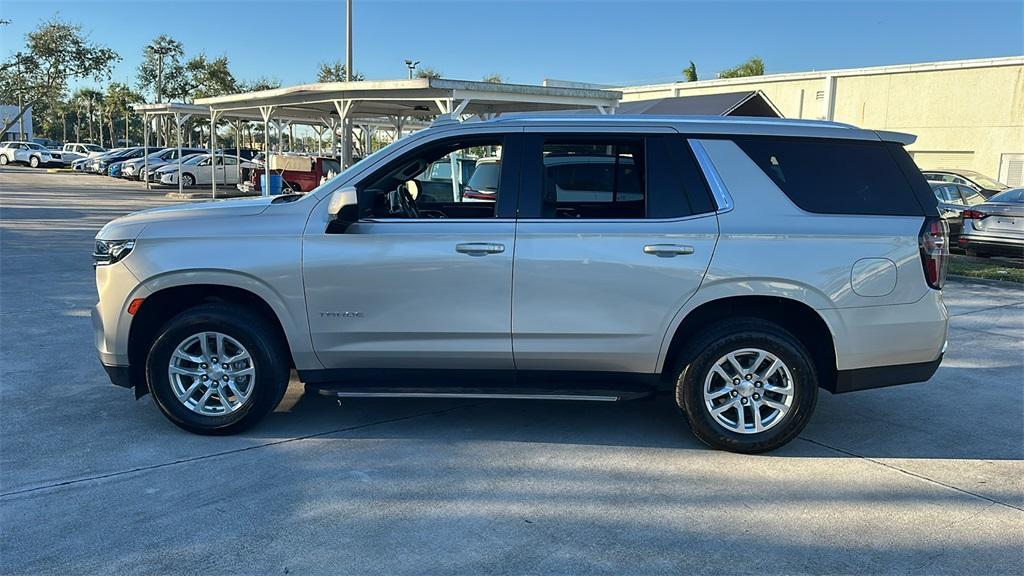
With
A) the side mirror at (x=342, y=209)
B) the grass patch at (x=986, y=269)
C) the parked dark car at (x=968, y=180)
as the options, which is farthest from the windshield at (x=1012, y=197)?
the side mirror at (x=342, y=209)

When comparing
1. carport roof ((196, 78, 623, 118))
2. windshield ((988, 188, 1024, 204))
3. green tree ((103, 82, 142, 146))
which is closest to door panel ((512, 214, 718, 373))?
carport roof ((196, 78, 623, 118))

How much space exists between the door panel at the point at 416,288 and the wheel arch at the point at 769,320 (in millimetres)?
1052

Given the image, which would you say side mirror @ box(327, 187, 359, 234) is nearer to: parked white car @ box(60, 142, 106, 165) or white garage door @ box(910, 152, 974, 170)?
white garage door @ box(910, 152, 974, 170)

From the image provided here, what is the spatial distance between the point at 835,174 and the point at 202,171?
98.4 feet

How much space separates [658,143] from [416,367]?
2.05m

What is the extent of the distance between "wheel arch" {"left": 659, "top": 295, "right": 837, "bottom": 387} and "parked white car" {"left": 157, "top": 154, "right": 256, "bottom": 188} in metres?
28.6

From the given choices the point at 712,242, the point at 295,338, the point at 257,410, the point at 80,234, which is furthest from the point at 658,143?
the point at 80,234

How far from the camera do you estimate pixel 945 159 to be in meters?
27.5

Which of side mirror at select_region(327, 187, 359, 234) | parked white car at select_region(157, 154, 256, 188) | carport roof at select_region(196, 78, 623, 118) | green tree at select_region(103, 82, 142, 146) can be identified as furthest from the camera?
green tree at select_region(103, 82, 142, 146)

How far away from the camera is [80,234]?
48.2 ft

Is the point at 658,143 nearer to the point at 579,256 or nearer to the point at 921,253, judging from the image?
the point at 579,256

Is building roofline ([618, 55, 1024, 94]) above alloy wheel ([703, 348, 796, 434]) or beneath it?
above

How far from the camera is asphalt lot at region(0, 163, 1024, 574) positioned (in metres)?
3.38

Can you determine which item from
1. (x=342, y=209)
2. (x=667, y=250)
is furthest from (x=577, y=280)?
(x=342, y=209)
